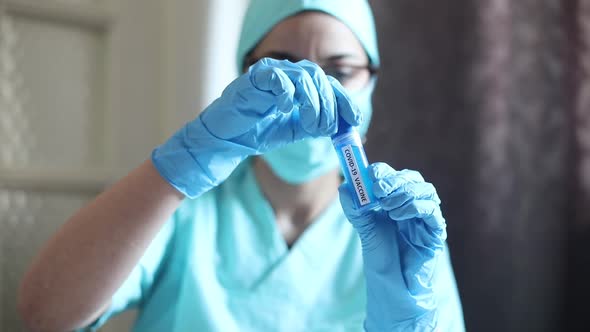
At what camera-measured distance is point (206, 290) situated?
91 cm

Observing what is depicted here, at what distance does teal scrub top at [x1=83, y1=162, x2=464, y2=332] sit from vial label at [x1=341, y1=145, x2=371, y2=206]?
28cm

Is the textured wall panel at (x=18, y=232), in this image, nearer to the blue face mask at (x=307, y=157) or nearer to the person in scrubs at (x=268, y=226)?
the person in scrubs at (x=268, y=226)

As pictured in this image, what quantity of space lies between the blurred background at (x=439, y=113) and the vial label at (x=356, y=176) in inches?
21.3

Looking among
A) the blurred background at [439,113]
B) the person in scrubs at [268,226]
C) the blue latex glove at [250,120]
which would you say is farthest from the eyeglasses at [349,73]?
the blurred background at [439,113]

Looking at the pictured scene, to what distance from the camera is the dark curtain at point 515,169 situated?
1.22 meters

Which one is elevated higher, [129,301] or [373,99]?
[373,99]

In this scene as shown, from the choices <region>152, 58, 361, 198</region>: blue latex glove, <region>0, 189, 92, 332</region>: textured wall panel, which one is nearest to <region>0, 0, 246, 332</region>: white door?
<region>0, 189, 92, 332</region>: textured wall panel

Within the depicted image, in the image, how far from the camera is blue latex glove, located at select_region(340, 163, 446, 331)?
766 millimetres

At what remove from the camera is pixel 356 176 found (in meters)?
0.74

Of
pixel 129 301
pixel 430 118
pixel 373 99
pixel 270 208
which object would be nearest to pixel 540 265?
pixel 430 118

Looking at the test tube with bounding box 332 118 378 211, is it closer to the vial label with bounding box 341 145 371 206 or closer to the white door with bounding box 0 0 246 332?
the vial label with bounding box 341 145 371 206

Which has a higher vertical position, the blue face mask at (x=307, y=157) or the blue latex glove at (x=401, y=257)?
the blue face mask at (x=307, y=157)

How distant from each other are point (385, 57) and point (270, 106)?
0.66m

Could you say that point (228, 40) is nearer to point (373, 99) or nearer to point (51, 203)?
point (373, 99)
